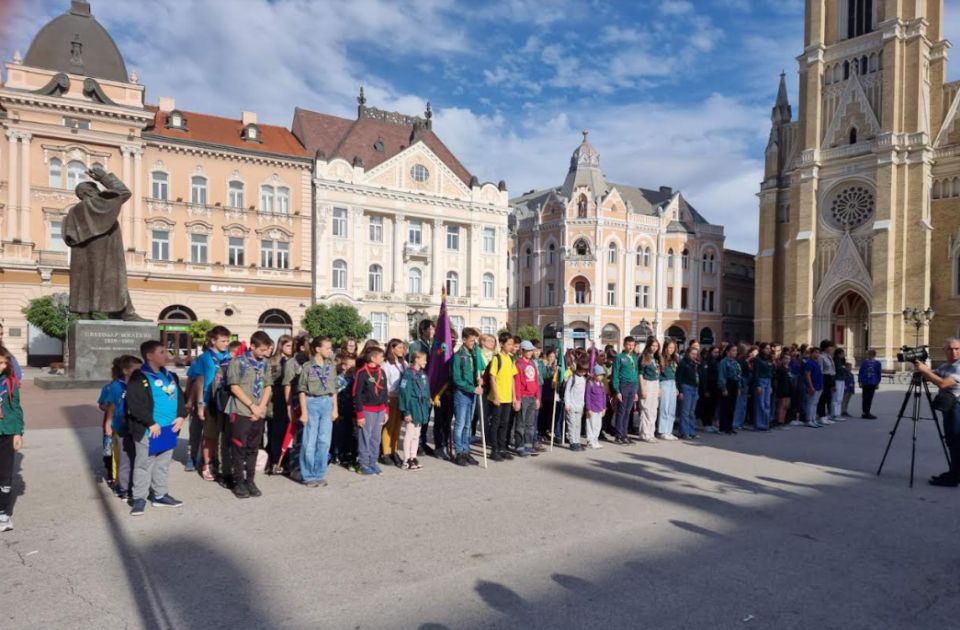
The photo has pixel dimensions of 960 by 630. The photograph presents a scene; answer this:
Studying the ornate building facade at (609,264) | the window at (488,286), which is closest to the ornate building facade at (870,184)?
the ornate building facade at (609,264)

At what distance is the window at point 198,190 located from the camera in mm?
38853

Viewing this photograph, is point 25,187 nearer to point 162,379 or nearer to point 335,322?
point 335,322

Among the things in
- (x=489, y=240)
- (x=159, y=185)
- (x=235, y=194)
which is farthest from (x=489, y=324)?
(x=159, y=185)

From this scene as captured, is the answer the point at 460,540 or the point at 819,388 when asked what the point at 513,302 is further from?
the point at 460,540

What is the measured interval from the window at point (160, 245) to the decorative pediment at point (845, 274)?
45238mm

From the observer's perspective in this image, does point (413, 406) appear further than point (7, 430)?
Yes

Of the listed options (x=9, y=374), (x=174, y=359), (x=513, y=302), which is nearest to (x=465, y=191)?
(x=513, y=302)

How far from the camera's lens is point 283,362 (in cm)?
888

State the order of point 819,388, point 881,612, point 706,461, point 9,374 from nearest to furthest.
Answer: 1. point 881,612
2. point 9,374
3. point 706,461
4. point 819,388

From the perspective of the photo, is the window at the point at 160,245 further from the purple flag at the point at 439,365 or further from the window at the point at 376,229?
the purple flag at the point at 439,365

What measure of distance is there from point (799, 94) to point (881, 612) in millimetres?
54831

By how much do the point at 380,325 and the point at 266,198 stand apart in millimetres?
11270

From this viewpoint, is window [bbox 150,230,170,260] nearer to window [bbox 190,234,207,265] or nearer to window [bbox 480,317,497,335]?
window [bbox 190,234,207,265]

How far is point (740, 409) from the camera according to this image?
1377cm
